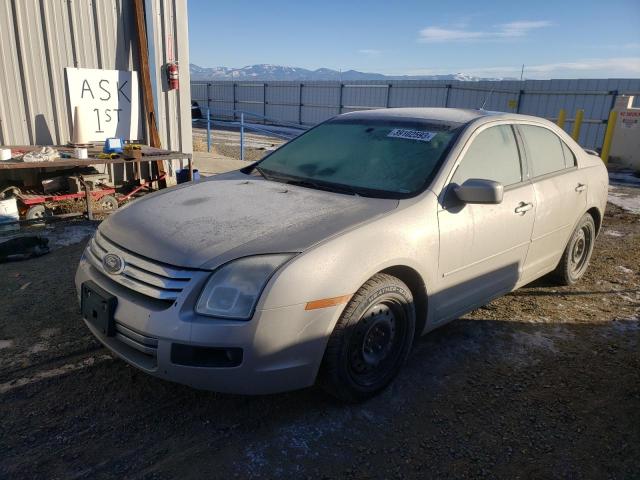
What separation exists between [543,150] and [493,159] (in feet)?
2.70

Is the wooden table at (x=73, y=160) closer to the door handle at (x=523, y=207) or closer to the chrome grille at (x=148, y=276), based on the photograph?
the chrome grille at (x=148, y=276)

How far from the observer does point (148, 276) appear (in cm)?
248

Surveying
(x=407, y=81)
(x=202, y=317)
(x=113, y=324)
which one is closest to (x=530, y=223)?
(x=202, y=317)

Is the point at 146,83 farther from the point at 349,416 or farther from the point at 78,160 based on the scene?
the point at 349,416

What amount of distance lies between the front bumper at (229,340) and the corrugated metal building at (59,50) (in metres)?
5.59

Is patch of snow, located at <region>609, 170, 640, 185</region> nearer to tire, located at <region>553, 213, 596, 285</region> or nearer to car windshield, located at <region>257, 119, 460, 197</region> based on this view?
tire, located at <region>553, 213, 596, 285</region>

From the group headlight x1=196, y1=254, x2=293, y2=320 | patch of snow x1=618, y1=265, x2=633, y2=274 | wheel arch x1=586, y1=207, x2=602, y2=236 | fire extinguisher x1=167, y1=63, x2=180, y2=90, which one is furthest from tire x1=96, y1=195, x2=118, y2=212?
patch of snow x1=618, y1=265, x2=633, y2=274

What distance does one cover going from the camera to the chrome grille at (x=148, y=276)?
2.38 metres

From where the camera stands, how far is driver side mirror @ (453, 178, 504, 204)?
298cm

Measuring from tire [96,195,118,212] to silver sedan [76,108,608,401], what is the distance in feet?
12.3

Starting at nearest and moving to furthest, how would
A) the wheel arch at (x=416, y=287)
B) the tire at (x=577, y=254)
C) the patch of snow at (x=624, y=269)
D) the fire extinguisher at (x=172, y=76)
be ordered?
the wheel arch at (x=416, y=287)
the tire at (x=577, y=254)
the patch of snow at (x=624, y=269)
the fire extinguisher at (x=172, y=76)

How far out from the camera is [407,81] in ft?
74.4

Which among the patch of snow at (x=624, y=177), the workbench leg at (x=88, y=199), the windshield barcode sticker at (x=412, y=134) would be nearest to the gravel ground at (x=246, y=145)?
the workbench leg at (x=88, y=199)

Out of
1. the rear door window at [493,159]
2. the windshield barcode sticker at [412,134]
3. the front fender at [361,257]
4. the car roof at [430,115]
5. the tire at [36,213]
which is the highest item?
the car roof at [430,115]
